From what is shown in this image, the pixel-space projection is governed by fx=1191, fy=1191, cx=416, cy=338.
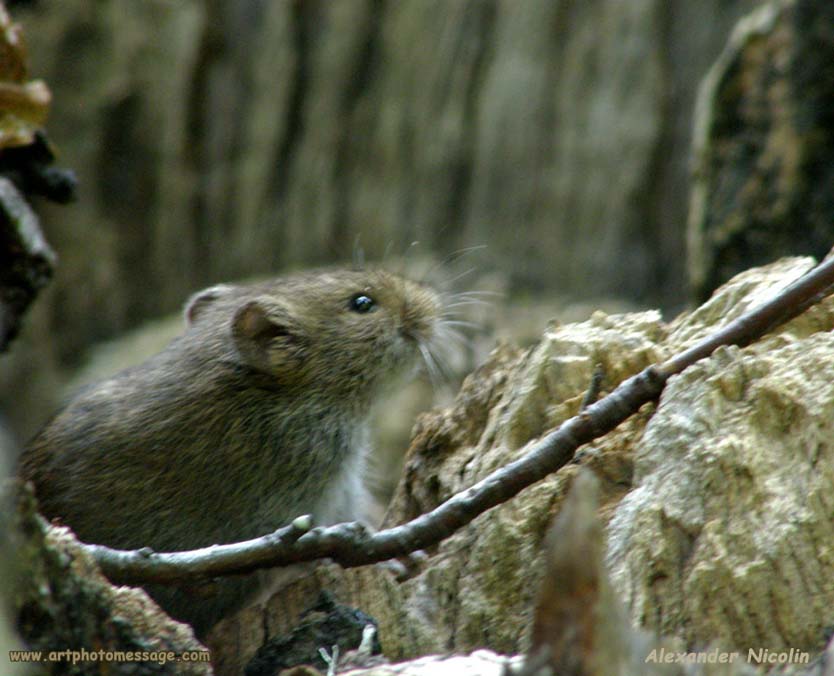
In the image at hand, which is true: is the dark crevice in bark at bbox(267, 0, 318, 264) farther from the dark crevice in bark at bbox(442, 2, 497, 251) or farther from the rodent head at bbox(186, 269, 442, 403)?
the rodent head at bbox(186, 269, 442, 403)

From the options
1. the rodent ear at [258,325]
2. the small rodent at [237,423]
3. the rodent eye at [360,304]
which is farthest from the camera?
the rodent eye at [360,304]

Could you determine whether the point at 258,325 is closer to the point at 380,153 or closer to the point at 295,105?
the point at 380,153

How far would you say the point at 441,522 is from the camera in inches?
136

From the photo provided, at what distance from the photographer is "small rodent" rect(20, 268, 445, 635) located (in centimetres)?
445

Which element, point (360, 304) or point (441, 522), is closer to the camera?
point (441, 522)

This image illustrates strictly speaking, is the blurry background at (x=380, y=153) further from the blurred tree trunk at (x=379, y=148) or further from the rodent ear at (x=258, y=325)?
the rodent ear at (x=258, y=325)

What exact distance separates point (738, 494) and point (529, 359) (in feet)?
3.54

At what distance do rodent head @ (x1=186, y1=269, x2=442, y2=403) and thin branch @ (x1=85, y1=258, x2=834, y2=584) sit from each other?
5.50 ft

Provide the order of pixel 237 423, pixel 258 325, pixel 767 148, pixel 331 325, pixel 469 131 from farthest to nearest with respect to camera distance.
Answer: pixel 469 131 → pixel 767 148 → pixel 331 325 → pixel 258 325 → pixel 237 423

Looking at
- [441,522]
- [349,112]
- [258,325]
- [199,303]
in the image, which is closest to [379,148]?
[349,112]

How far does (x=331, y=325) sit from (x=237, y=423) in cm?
77

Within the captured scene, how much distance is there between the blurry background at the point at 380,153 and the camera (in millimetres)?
9328

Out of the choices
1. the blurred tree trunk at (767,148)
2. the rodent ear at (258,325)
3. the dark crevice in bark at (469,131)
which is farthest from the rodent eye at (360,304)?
the dark crevice in bark at (469,131)

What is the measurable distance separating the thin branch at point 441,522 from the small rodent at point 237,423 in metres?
0.85
